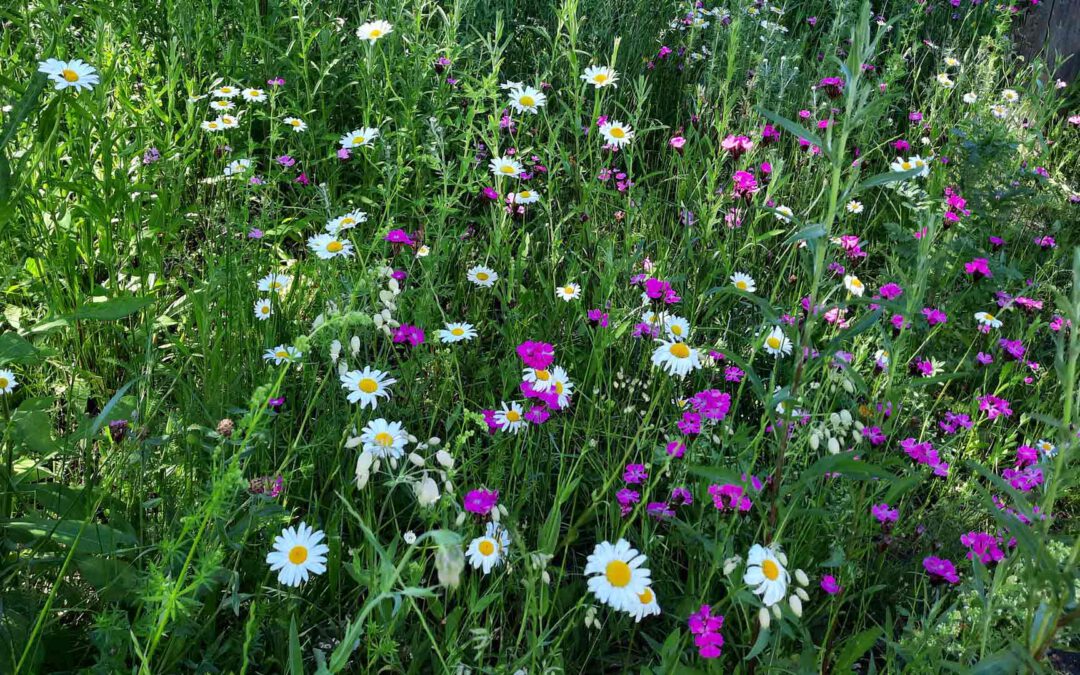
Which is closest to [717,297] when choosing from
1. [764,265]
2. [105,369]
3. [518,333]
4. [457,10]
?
[764,265]

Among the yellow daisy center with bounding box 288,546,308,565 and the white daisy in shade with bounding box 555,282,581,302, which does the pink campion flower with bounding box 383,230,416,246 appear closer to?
the white daisy in shade with bounding box 555,282,581,302

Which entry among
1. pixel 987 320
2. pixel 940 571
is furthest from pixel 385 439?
pixel 987 320

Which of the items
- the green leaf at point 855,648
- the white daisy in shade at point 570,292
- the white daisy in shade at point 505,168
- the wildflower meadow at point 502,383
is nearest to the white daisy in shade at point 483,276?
the wildflower meadow at point 502,383

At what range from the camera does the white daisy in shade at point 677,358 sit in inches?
69.2

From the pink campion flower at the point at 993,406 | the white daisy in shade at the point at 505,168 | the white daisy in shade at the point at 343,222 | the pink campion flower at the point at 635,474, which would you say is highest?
the white daisy in shade at the point at 505,168

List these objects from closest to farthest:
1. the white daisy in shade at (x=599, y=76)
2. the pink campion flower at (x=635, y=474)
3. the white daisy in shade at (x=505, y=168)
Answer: the pink campion flower at (x=635, y=474) → the white daisy in shade at (x=505, y=168) → the white daisy in shade at (x=599, y=76)

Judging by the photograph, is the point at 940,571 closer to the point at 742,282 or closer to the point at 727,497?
the point at 727,497

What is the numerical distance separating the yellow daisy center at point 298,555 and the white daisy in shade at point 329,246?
2.77ft

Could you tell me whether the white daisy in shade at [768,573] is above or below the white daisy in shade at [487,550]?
above

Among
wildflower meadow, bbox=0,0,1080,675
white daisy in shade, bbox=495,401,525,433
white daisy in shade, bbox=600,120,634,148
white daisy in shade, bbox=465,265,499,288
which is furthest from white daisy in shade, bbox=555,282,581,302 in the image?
white daisy in shade, bbox=600,120,634,148

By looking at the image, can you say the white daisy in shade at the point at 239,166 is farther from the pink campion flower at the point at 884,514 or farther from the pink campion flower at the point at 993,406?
the pink campion flower at the point at 993,406

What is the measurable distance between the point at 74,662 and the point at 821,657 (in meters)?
1.37

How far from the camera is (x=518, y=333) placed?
2.11 m

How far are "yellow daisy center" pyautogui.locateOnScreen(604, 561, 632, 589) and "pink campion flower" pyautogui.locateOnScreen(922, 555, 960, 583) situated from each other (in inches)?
29.3
